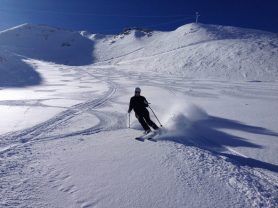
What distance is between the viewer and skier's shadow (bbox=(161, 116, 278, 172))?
786cm

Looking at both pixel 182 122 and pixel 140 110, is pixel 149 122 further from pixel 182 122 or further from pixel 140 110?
pixel 182 122

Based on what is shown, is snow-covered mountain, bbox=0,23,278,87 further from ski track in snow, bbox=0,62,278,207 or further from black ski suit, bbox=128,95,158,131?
ski track in snow, bbox=0,62,278,207

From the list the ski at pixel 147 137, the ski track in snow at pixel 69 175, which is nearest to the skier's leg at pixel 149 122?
the ski at pixel 147 137

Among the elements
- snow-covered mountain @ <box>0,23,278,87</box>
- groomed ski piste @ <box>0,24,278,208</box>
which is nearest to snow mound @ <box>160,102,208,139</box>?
groomed ski piste @ <box>0,24,278,208</box>

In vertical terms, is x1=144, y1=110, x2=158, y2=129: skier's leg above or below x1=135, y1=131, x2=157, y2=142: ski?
above

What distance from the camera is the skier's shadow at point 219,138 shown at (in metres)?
7.86

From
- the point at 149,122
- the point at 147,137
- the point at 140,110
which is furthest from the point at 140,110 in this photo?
the point at 147,137

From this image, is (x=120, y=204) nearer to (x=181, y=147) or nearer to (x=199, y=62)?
(x=181, y=147)

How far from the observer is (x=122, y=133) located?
10281mm

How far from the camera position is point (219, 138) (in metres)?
10.2

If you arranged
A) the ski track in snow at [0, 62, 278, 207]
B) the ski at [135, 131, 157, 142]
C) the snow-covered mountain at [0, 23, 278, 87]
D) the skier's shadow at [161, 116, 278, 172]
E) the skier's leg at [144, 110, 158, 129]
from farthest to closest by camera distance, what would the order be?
the snow-covered mountain at [0, 23, 278, 87]
the skier's leg at [144, 110, 158, 129]
the ski at [135, 131, 157, 142]
the skier's shadow at [161, 116, 278, 172]
the ski track in snow at [0, 62, 278, 207]

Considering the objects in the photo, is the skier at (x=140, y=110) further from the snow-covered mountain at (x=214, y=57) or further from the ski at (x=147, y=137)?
the snow-covered mountain at (x=214, y=57)

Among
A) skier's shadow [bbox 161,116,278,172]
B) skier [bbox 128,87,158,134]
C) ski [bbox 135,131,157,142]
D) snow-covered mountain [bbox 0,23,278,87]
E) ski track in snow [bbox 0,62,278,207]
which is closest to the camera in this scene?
ski track in snow [bbox 0,62,278,207]

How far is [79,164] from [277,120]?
1012cm
